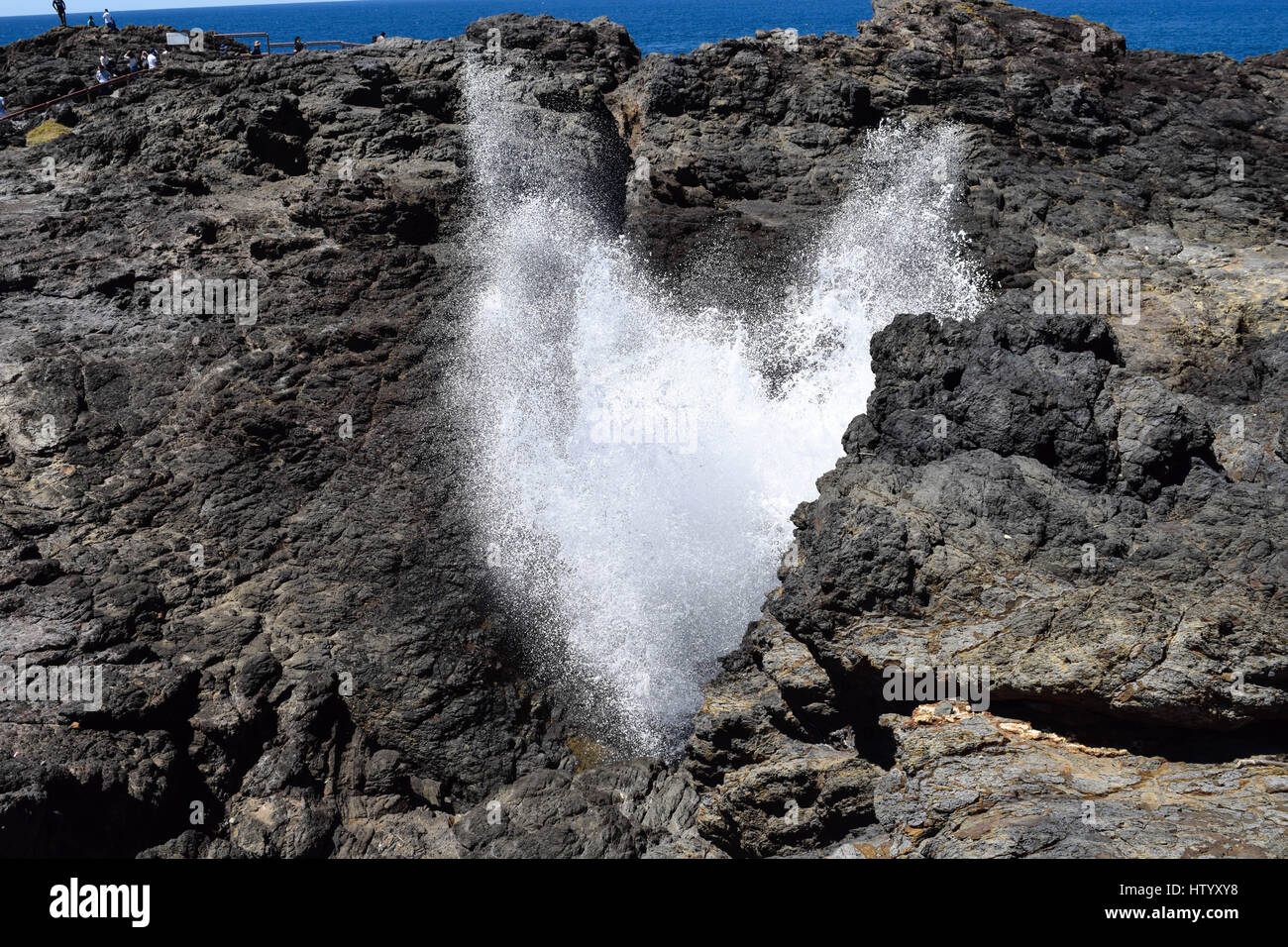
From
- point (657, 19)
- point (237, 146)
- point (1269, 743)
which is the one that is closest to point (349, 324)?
point (237, 146)

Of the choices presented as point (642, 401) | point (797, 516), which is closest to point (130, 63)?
point (642, 401)

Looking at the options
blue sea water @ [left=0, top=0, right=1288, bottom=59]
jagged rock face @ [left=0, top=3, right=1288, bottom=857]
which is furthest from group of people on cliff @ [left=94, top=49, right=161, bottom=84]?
blue sea water @ [left=0, top=0, right=1288, bottom=59]

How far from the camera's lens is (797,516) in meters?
12.7

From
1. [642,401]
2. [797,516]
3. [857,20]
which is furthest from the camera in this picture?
[857,20]

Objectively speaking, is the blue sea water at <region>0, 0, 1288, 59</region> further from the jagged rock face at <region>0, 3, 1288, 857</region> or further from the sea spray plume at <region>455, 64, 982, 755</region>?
the sea spray plume at <region>455, 64, 982, 755</region>

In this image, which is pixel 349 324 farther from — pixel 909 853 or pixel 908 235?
pixel 909 853

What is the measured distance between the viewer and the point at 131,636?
12.7m

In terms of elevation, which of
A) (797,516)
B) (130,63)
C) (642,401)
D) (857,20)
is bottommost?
(797,516)

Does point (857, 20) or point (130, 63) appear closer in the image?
point (130, 63)

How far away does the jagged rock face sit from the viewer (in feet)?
31.4

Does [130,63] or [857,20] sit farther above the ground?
[857,20]

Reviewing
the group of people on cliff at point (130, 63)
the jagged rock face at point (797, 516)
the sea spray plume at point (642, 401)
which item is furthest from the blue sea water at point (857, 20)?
the group of people on cliff at point (130, 63)

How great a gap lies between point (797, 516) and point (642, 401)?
4.84 meters

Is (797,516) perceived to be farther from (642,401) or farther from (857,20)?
(857,20)
